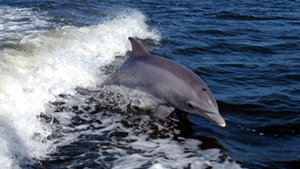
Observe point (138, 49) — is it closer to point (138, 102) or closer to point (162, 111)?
point (138, 102)

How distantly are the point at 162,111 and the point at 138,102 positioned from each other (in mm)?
902

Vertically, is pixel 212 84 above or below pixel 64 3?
below

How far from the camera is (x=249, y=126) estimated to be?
20.4ft

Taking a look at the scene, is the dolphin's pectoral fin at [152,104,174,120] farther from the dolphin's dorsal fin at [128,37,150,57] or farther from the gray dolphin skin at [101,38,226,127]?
the dolphin's dorsal fin at [128,37,150,57]

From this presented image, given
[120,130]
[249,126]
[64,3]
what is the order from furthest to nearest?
[64,3] → [249,126] → [120,130]

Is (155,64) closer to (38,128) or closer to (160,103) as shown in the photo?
(160,103)

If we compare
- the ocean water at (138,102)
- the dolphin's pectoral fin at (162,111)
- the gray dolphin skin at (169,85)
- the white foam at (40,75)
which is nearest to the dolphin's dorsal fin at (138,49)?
the gray dolphin skin at (169,85)

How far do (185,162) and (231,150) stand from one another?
3.25 feet

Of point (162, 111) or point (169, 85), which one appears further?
point (169, 85)

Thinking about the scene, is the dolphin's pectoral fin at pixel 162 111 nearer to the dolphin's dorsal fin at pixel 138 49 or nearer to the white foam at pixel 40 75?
the dolphin's dorsal fin at pixel 138 49

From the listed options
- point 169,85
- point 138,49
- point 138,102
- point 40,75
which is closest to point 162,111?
point 169,85

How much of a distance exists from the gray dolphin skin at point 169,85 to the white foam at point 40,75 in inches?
63.4

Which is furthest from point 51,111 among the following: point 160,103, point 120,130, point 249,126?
point 249,126

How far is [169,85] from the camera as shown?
20.7 feet
